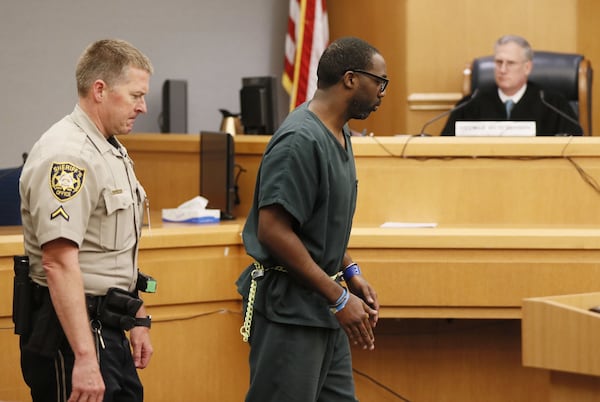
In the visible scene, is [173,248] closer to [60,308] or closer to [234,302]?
[234,302]

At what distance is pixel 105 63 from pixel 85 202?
1.03ft

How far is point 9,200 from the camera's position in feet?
14.2

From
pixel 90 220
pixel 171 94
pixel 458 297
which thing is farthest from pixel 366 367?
pixel 171 94

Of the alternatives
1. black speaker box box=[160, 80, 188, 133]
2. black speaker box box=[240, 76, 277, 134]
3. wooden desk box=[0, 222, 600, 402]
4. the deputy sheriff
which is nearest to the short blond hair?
the deputy sheriff

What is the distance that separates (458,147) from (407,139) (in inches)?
7.7

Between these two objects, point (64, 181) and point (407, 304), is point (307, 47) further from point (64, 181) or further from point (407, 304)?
point (64, 181)

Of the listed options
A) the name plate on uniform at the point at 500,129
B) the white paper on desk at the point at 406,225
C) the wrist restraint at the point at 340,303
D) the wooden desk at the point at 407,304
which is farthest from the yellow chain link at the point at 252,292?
the name plate on uniform at the point at 500,129

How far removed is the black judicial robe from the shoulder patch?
10.2 ft

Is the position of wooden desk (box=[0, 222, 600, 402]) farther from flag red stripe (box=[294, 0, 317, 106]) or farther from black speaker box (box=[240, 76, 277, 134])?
flag red stripe (box=[294, 0, 317, 106])

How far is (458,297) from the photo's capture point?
3777 millimetres

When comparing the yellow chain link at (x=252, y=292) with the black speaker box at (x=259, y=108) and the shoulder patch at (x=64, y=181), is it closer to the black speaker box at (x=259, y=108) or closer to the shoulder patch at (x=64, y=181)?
the shoulder patch at (x=64, y=181)

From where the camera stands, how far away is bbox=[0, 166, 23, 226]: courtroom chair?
4.31m

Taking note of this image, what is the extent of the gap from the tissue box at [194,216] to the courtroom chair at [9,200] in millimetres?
611

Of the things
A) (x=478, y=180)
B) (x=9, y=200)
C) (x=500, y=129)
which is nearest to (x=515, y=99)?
(x=500, y=129)
